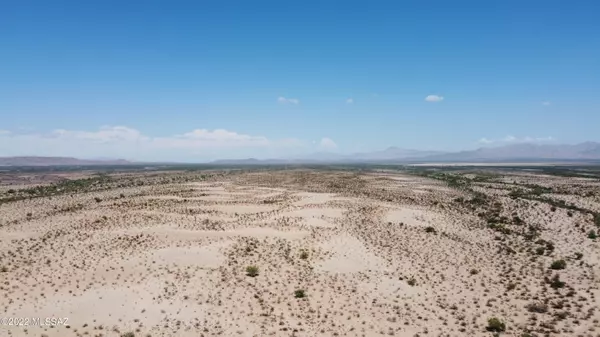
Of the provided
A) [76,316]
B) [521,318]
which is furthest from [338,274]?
[76,316]

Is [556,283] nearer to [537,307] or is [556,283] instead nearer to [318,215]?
[537,307]

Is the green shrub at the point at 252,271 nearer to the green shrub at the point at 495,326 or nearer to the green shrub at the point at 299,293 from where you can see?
the green shrub at the point at 299,293

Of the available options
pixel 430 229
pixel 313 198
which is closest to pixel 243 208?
pixel 313 198

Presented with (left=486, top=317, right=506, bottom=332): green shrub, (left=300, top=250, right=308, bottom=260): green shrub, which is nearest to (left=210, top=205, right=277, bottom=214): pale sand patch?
(left=300, top=250, right=308, bottom=260): green shrub

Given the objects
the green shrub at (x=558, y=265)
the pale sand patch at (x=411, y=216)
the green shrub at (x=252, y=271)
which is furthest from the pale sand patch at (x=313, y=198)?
the green shrub at (x=558, y=265)

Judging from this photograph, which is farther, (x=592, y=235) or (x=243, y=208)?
(x=243, y=208)

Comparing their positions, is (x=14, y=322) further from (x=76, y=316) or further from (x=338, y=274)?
(x=338, y=274)
